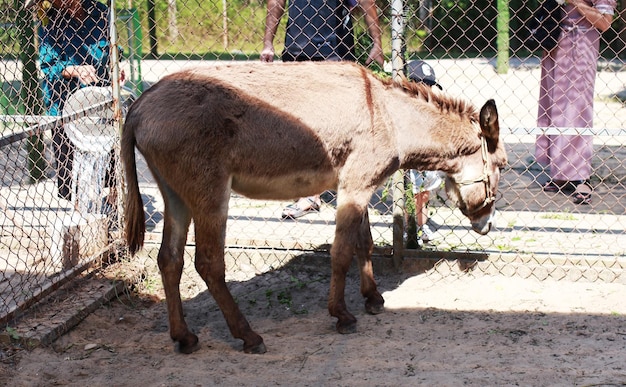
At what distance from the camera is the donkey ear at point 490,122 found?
418 cm

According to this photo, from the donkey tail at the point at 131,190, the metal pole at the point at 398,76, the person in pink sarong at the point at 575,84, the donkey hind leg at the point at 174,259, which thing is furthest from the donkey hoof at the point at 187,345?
the person in pink sarong at the point at 575,84

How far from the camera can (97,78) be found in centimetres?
552

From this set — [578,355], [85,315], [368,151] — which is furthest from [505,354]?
[85,315]

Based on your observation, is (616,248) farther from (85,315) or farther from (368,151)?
(85,315)

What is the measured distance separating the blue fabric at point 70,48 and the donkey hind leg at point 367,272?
2.35 meters

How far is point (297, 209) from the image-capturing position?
19.8ft

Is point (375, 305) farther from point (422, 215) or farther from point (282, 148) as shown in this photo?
point (282, 148)

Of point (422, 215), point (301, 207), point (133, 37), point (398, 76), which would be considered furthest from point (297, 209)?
point (133, 37)

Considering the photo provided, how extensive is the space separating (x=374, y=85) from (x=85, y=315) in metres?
2.19

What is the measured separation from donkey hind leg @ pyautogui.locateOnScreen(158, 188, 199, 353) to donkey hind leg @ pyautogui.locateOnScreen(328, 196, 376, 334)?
0.82 metres

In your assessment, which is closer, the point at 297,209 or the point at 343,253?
the point at 343,253

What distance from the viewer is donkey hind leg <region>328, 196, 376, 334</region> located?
165 inches

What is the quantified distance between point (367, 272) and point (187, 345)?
1.21 meters

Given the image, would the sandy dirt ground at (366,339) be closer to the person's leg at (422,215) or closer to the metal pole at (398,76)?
the metal pole at (398,76)
